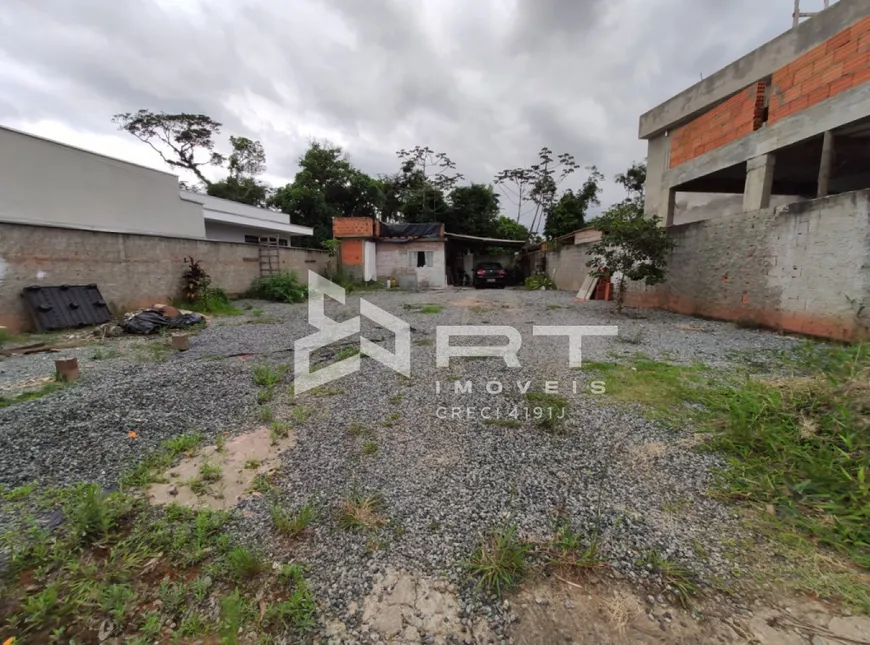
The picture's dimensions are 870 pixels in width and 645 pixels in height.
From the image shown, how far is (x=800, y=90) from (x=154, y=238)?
1310cm

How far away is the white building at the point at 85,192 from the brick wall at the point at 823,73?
13389mm

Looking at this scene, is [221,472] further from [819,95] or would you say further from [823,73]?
[823,73]

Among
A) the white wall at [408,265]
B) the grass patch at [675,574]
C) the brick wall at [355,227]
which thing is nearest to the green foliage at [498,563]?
the grass patch at [675,574]

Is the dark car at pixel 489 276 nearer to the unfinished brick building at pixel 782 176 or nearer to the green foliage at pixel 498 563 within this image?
the unfinished brick building at pixel 782 176

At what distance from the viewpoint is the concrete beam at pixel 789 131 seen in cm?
523

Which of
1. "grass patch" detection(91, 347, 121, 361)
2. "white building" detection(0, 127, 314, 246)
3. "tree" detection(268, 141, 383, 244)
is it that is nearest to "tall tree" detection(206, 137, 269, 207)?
"tree" detection(268, 141, 383, 244)

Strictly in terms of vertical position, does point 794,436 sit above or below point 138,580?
above

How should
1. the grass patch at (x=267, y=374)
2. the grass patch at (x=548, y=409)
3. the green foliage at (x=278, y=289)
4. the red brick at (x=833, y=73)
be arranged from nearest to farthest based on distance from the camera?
the grass patch at (x=548, y=409) → the grass patch at (x=267, y=374) → the red brick at (x=833, y=73) → the green foliage at (x=278, y=289)

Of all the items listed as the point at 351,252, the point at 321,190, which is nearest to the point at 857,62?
the point at 351,252

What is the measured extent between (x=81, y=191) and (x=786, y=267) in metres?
15.6

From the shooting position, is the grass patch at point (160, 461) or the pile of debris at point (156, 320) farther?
the pile of debris at point (156, 320)

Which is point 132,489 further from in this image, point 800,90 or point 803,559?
point 800,90

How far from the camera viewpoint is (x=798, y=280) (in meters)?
5.75

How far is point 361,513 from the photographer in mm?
2021
